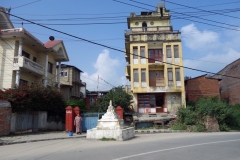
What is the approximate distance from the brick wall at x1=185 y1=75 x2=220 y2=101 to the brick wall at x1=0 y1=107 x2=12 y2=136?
2466 cm

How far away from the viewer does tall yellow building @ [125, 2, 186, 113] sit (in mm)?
27719

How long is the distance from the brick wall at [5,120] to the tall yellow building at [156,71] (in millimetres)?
16074

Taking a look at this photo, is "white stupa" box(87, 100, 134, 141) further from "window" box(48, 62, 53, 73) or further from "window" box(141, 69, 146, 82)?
"window" box(48, 62, 53, 73)

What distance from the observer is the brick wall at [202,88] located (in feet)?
105

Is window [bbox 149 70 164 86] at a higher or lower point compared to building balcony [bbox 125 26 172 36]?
lower

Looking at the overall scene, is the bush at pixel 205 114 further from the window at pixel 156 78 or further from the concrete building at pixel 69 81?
the concrete building at pixel 69 81

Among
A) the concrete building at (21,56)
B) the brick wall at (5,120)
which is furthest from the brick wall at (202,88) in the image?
the brick wall at (5,120)

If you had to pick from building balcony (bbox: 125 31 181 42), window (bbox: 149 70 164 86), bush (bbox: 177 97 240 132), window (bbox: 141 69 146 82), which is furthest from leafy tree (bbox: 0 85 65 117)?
building balcony (bbox: 125 31 181 42)

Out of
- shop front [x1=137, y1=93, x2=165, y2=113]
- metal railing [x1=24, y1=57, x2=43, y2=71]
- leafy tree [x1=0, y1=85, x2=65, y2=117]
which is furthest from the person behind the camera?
shop front [x1=137, y1=93, x2=165, y2=113]

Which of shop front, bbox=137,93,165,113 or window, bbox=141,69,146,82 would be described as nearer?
shop front, bbox=137,93,165,113

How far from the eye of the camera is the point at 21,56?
20.5 meters

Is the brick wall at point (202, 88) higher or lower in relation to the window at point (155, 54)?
lower

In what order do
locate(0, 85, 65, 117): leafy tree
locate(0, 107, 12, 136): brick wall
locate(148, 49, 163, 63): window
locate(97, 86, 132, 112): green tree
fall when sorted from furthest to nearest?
locate(148, 49, 163, 63): window → locate(97, 86, 132, 112): green tree → locate(0, 85, 65, 117): leafy tree → locate(0, 107, 12, 136): brick wall

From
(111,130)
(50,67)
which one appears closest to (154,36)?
(50,67)
